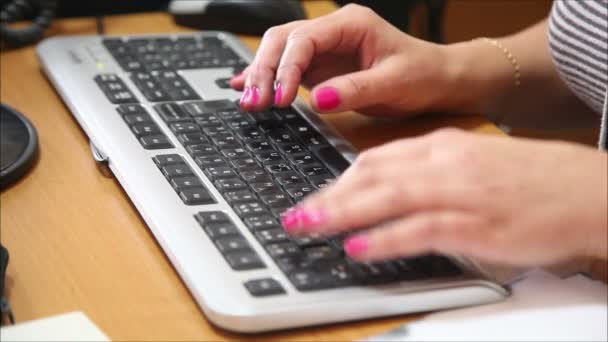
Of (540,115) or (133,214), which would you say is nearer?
(133,214)

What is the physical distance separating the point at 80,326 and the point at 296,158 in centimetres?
22

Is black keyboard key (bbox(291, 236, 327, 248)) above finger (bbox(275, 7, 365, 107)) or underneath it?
underneath

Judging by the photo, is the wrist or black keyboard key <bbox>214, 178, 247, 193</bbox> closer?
black keyboard key <bbox>214, 178, 247, 193</bbox>

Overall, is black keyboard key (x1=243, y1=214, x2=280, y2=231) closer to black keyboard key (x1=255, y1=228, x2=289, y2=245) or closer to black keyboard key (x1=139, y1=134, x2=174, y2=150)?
black keyboard key (x1=255, y1=228, x2=289, y2=245)

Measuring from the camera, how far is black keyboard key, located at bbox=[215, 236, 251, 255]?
1.55ft

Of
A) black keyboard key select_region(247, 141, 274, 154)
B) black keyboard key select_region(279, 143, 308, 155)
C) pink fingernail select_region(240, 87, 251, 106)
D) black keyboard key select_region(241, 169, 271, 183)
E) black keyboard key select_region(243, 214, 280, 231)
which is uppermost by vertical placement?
pink fingernail select_region(240, 87, 251, 106)

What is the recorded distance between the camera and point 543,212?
17.9 inches

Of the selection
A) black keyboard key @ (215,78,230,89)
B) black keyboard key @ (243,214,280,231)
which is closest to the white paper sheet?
black keyboard key @ (243,214,280,231)

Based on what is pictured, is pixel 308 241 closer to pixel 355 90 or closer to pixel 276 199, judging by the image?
pixel 276 199

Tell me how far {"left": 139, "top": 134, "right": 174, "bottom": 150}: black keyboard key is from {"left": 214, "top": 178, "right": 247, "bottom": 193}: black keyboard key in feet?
0.22

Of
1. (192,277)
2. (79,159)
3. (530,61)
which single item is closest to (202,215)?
(192,277)

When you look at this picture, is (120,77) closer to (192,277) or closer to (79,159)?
(79,159)

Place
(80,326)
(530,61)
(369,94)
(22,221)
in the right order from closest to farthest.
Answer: (80,326)
(22,221)
(369,94)
(530,61)

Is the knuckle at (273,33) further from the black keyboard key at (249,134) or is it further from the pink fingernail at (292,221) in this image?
the pink fingernail at (292,221)
